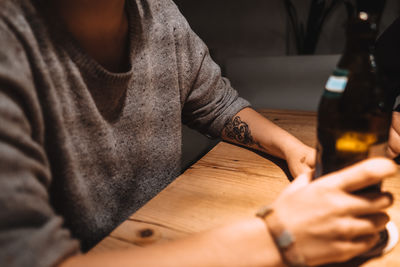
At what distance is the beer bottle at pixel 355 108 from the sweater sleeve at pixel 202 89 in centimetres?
52

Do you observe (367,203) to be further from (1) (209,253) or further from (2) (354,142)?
(1) (209,253)

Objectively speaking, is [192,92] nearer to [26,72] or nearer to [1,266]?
[26,72]

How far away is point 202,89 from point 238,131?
0.21 m

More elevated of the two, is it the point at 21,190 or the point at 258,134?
the point at 21,190

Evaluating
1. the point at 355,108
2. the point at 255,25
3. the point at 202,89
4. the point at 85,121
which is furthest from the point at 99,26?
the point at 255,25

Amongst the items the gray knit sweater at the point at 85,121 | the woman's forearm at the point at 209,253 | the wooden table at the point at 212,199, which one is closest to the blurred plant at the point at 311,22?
the gray knit sweater at the point at 85,121

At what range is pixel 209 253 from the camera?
0.44 metres

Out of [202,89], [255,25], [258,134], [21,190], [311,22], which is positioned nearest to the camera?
[21,190]

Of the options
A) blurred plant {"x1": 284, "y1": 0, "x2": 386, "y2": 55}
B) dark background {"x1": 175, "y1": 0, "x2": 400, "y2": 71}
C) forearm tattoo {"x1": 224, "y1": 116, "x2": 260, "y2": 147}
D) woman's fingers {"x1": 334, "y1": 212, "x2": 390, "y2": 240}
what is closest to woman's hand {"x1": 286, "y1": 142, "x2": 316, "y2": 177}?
forearm tattoo {"x1": 224, "y1": 116, "x2": 260, "y2": 147}

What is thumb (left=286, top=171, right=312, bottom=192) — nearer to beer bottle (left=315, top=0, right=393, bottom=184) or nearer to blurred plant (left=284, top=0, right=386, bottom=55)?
beer bottle (left=315, top=0, right=393, bottom=184)

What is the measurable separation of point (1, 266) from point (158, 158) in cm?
59

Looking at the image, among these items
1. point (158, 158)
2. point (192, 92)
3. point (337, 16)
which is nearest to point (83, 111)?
point (158, 158)

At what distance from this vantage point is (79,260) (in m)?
0.43

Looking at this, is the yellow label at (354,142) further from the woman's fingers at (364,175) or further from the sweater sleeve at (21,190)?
the sweater sleeve at (21,190)
